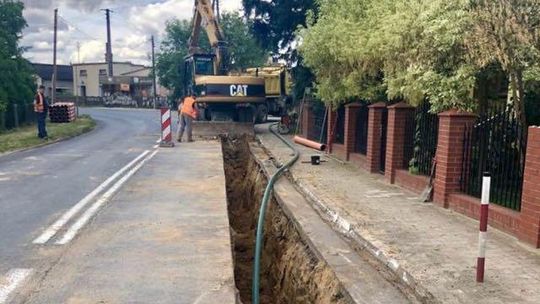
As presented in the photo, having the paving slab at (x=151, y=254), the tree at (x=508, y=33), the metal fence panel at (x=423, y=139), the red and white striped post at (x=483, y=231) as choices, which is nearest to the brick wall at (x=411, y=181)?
the metal fence panel at (x=423, y=139)

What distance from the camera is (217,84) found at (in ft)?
68.2

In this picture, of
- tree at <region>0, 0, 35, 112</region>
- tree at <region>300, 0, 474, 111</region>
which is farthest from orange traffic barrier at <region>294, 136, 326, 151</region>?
tree at <region>0, 0, 35, 112</region>

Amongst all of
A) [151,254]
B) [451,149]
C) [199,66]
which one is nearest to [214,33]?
[199,66]

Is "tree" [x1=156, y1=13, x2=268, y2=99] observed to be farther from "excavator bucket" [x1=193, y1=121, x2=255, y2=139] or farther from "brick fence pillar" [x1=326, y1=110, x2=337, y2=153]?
"brick fence pillar" [x1=326, y1=110, x2=337, y2=153]

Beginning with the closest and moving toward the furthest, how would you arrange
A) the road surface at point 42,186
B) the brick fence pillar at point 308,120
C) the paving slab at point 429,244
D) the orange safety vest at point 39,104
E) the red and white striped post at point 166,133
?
the paving slab at point 429,244, the road surface at point 42,186, the red and white striped post at point 166,133, the orange safety vest at point 39,104, the brick fence pillar at point 308,120

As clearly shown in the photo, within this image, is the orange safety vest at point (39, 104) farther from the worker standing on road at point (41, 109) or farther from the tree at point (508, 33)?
the tree at point (508, 33)

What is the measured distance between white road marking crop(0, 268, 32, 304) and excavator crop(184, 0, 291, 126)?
52.5 feet

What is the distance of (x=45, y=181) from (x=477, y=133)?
8134 mm

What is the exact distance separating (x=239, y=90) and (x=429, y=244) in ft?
52.3

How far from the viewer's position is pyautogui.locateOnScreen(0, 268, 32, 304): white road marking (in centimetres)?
437

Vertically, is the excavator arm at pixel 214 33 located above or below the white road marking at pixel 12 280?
above

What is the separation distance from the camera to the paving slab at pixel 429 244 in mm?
4656

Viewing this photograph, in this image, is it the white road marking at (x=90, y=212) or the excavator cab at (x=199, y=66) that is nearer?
the white road marking at (x=90, y=212)

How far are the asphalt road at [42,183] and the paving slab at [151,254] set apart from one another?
63cm
